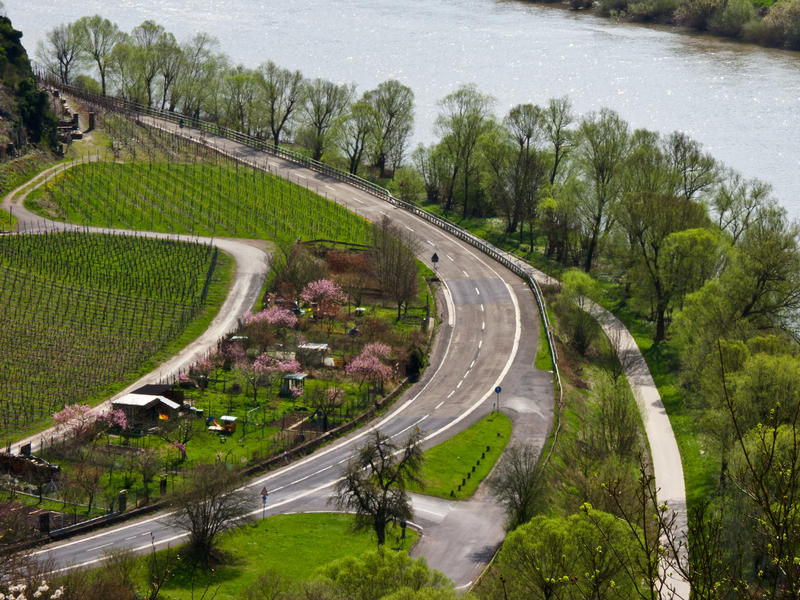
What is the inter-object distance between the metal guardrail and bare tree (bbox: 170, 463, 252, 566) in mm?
33832

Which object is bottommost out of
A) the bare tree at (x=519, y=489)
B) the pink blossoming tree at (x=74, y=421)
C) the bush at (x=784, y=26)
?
the pink blossoming tree at (x=74, y=421)

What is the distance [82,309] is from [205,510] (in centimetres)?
3938

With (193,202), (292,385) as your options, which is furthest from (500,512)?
(193,202)

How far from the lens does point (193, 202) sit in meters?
126

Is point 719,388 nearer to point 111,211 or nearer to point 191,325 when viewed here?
point 191,325

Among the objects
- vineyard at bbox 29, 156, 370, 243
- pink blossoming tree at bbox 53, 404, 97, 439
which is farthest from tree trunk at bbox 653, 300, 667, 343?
pink blossoming tree at bbox 53, 404, 97, 439

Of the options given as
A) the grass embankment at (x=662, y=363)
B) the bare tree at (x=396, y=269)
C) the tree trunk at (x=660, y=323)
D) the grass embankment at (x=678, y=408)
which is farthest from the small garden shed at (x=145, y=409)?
the tree trunk at (x=660, y=323)

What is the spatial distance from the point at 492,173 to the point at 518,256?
14.9 metres

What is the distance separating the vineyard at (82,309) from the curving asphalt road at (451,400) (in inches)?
199

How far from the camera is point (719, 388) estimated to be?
78.6 m

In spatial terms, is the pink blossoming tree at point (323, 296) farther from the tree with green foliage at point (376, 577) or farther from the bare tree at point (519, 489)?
the tree with green foliage at point (376, 577)

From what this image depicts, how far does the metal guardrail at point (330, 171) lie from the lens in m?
110

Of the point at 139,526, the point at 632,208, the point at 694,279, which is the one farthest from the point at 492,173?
the point at 139,526

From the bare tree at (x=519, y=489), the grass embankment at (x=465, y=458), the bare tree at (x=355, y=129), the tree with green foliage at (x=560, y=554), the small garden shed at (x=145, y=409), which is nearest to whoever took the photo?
the tree with green foliage at (x=560, y=554)
